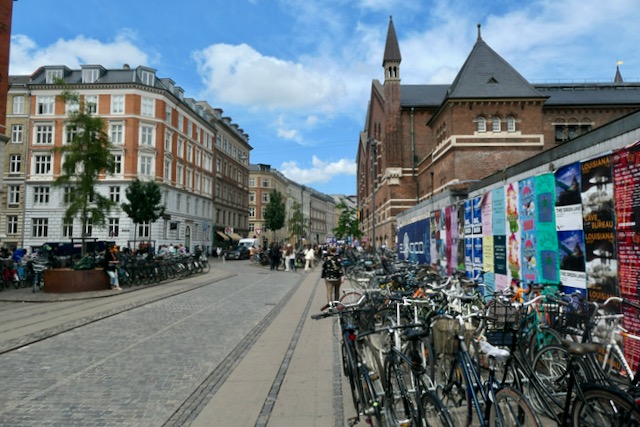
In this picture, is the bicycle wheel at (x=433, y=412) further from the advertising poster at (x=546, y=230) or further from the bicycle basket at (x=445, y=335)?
the advertising poster at (x=546, y=230)

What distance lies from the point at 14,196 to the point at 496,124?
45.2 m

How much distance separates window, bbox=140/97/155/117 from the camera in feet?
147

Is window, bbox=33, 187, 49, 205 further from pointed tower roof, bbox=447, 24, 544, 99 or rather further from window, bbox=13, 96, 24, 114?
pointed tower roof, bbox=447, 24, 544, 99

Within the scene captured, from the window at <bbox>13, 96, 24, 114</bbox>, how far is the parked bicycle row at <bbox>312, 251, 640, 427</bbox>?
5137 cm

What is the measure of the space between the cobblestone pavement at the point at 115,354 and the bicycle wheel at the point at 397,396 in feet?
7.25

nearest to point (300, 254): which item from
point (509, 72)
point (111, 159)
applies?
point (111, 159)

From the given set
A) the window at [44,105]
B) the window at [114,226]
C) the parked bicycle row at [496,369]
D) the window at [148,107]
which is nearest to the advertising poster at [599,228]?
the parked bicycle row at [496,369]

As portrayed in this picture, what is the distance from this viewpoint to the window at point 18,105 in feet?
149

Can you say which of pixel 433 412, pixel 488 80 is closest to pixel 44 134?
pixel 488 80

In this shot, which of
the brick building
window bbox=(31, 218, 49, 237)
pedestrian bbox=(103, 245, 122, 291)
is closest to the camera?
pedestrian bbox=(103, 245, 122, 291)

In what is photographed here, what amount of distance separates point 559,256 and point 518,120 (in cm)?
2811

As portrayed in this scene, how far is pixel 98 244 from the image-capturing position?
27.2 meters

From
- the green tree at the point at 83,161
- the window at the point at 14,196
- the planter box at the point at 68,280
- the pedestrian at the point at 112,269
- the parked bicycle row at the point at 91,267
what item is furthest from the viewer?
the window at the point at 14,196

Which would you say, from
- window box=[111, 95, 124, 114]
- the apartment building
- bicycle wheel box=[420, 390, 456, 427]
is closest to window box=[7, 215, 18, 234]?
the apartment building
